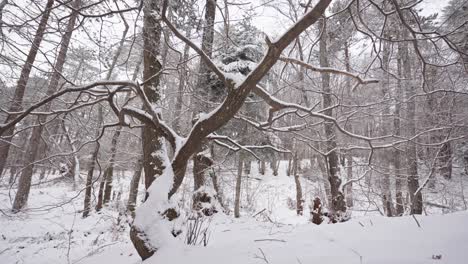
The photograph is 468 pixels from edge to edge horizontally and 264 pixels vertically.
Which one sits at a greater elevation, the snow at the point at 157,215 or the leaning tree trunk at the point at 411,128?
the leaning tree trunk at the point at 411,128

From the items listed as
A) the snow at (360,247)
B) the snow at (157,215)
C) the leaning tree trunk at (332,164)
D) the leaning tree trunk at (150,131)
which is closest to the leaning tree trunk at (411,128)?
the leaning tree trunk at (332,164)

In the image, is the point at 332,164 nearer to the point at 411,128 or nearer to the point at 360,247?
the point at 411,128

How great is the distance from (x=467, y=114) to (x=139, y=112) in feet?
20.8

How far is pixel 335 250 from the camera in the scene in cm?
193

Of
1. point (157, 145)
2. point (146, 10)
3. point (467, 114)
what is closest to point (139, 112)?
point (157, 145)

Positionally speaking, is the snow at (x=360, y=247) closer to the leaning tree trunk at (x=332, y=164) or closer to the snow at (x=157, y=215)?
the snow at (x=157, y=215)

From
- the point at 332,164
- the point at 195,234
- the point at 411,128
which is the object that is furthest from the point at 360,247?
the point at 411,128

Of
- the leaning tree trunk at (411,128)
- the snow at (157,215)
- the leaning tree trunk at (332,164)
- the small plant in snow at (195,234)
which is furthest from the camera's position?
the leaning tree trunk at (411,128)

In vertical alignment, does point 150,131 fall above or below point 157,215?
above

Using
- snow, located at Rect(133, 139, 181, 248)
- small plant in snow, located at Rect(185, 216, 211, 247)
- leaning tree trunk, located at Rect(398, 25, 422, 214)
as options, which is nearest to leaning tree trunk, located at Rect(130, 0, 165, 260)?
snow, located at Rect(133, 139, 181, 248)

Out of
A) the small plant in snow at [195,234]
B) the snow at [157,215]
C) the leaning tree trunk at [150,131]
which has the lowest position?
the small plant in snow at [195,234]

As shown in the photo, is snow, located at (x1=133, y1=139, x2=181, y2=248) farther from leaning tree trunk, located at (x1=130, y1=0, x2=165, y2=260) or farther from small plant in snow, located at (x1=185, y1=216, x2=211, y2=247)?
small plant in snow, located at (x1=185, y1=216, x2=211, y2=247)

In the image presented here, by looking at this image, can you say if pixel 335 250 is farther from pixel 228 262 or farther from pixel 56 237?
pixel 56 237

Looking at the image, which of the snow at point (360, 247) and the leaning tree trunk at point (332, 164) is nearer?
the snow at point (360, 247)
